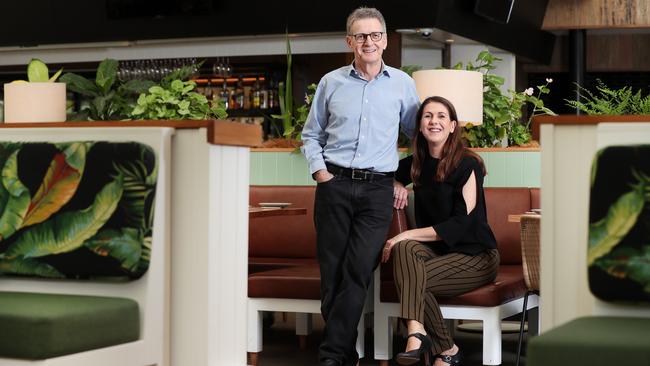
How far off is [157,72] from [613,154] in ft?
30.3

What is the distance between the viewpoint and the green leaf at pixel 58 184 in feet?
13.3

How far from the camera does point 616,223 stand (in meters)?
3.50

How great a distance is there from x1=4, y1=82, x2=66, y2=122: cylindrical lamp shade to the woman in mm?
1761

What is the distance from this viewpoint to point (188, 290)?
4.04m

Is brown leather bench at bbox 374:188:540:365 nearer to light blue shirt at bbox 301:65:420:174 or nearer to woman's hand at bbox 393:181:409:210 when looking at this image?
woman's hand at bbox 393:181:409:210

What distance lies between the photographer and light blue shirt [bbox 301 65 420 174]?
5.04 metres

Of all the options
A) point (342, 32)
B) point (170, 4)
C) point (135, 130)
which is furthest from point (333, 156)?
point (170, 4)

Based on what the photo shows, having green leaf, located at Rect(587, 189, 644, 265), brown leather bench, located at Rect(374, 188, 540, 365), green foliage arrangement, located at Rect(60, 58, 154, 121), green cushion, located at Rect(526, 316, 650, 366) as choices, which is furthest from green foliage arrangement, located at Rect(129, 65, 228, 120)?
green cushion, located at Rect(526, 316, 650, 366)

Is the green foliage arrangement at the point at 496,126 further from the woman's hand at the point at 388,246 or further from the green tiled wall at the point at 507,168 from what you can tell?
the woman's hand at the point at 388,246

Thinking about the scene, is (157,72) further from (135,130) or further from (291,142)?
(135,130)

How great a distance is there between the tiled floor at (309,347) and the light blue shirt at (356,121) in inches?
49.6

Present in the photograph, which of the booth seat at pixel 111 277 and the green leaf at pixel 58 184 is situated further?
the green leaf at pixel 58 184

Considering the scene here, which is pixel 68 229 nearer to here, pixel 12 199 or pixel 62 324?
pixel 12 199

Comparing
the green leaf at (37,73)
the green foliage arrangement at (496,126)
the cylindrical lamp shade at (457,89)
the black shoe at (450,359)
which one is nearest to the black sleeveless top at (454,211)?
the black shoe at (450,359)
